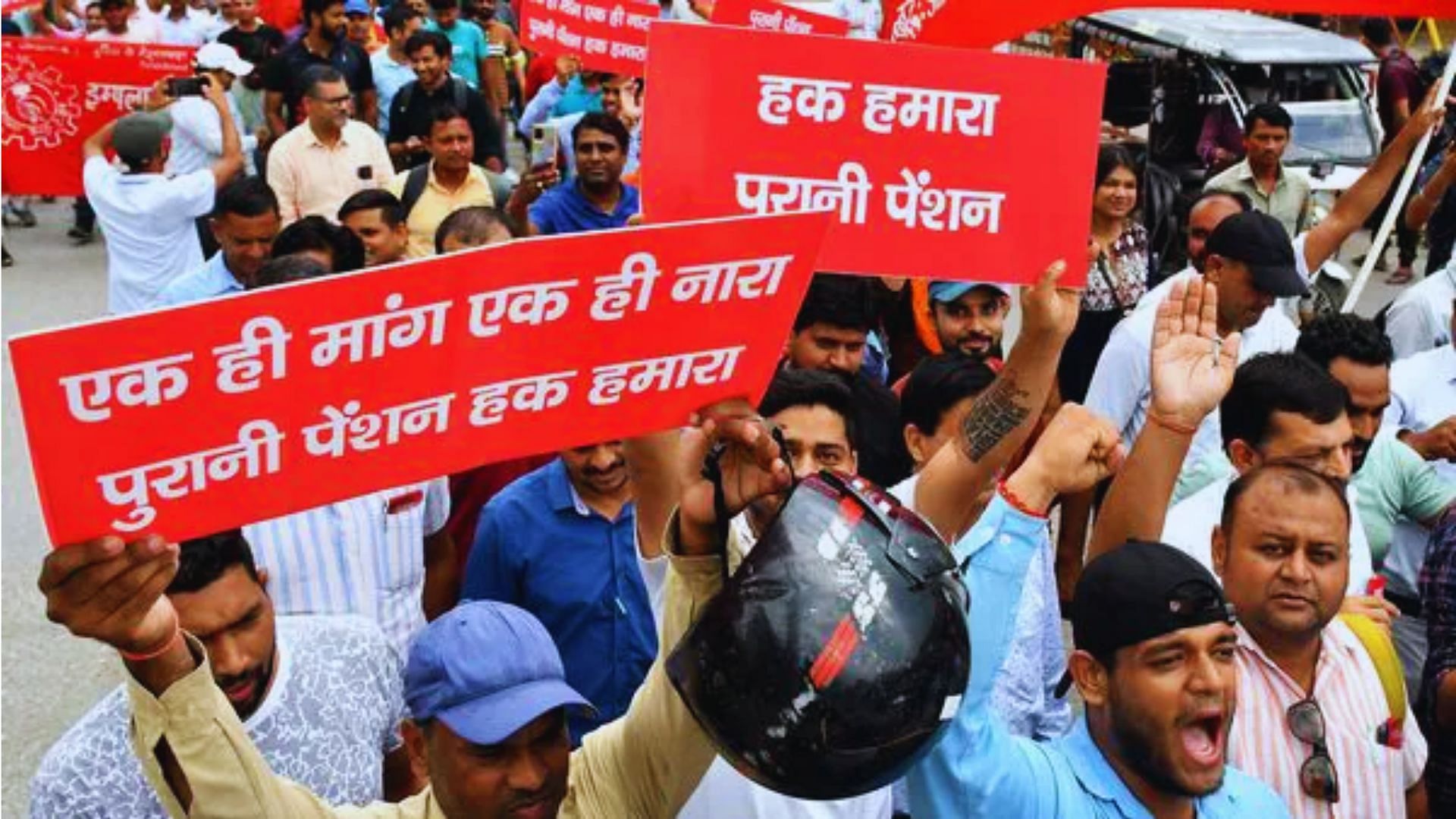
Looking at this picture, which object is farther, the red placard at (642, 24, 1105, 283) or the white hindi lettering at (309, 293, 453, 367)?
the red placard at (642, 24, 1105, 283)

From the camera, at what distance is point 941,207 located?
3.57 metres

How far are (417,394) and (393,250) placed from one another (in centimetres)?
437

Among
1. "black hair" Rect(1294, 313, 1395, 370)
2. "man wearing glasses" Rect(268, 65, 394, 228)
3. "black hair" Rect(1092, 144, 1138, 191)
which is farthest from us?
"man wearing glasses" Rect(268, 65, 394, 228)

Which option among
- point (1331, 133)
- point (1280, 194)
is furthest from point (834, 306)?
point (1331, 133)

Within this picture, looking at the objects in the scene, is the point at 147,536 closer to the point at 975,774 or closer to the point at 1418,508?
the point at 975,774

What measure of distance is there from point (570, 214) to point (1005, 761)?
5.44m

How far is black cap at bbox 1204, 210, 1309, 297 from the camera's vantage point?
549cm

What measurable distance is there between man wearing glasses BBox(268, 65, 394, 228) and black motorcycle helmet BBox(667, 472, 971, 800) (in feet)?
20.5

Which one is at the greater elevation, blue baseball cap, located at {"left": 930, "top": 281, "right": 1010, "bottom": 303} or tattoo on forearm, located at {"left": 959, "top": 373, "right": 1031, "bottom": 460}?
tattoo on forearm, located at {"left": 959, "top": 373, "right": 1031, "bottom": 460}

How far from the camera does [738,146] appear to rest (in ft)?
11.6

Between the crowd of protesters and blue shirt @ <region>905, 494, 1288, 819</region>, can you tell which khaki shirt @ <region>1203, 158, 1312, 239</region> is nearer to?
the crowd of protesters

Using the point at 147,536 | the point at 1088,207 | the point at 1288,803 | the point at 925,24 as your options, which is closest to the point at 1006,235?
the point at 1088,207

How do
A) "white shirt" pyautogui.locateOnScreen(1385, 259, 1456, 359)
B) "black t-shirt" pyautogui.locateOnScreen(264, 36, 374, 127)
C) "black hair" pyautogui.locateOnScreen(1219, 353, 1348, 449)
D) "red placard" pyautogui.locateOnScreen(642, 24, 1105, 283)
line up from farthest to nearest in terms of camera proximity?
1. "black t-shirt" pyautogui.locateOnScreen(264, 36, 374, 127)
2. "white shirt" pyautogui.locateOnScreen(1385, 259, 1456, 359)
3. "black hair" pyautogui.locateOnScreen(1219, 353, 1348, 449)
4. "red placard" pyautogui.locateOnScreen(642, 24, 1105, 283)

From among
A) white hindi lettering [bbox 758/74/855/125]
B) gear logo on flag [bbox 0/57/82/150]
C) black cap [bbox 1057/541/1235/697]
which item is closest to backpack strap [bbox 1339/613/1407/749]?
Result: black cap [bbox 1057/541/1235/697]
